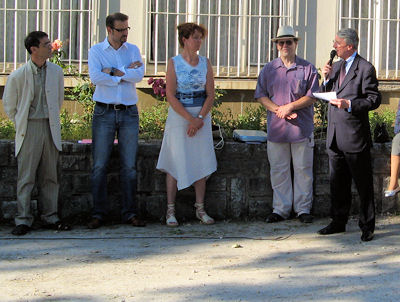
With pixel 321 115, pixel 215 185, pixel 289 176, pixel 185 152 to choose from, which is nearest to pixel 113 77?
pixel 185 152

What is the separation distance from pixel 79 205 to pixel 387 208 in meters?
3.21

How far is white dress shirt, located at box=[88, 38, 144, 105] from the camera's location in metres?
7.39

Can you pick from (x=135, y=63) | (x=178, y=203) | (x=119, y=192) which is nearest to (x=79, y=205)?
(x=119, y=192)

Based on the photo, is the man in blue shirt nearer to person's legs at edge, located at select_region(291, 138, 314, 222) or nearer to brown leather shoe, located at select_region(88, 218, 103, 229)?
brown leather shoe, located at select_region(88, 218, 103, 229)

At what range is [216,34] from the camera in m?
10.9

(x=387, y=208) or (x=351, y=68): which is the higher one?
(x=351, y=68)

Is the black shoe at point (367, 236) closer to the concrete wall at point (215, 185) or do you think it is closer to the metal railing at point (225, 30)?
the concrete wall at point (215, 185)

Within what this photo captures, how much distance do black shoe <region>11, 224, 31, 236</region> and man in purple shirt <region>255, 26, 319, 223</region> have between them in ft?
7.85

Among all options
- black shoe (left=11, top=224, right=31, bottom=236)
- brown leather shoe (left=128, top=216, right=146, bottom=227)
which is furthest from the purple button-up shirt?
black shoe (left=11, top=224, right=31, bottom=236)

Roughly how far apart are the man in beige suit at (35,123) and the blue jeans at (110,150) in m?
0.38

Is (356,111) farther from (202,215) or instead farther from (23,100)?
(23,100)

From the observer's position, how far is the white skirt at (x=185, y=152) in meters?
7.54

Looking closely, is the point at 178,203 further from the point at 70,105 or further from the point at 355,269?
the point at 70,105

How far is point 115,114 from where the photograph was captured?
292 inches
